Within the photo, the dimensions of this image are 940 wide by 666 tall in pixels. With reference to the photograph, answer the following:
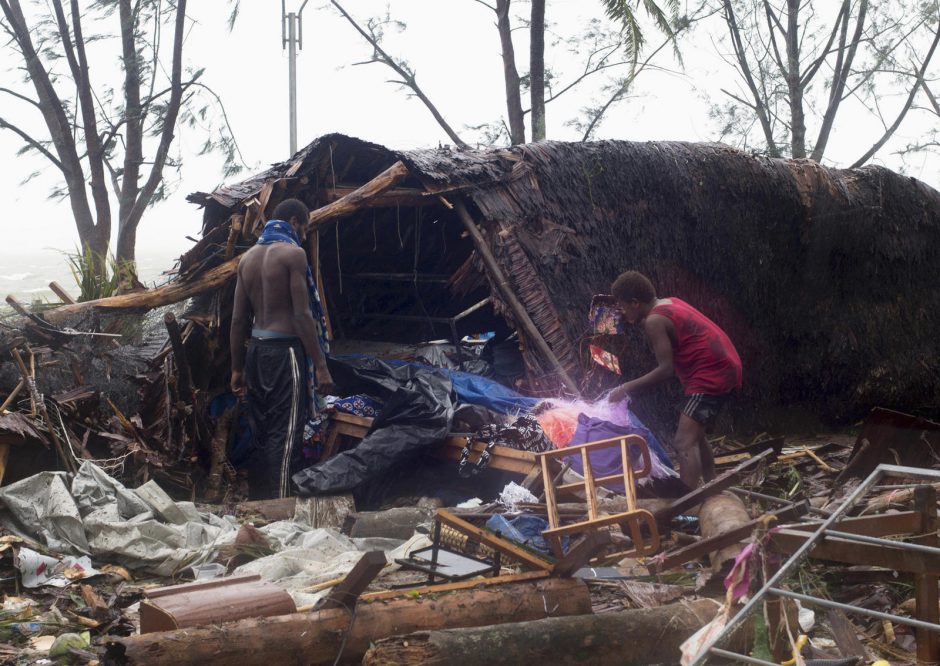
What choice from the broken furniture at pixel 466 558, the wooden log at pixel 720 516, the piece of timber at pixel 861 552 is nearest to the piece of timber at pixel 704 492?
the wooden log at pixel 720 516

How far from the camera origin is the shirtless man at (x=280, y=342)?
6086 millimetres

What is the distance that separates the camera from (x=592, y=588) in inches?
178

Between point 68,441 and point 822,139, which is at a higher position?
point 822,139

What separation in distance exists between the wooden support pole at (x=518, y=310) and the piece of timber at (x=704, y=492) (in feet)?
6.26

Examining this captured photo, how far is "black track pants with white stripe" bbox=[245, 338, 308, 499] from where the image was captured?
618 centimetres

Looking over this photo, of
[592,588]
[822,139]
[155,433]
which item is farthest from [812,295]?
[822,139]

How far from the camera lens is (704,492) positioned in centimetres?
493

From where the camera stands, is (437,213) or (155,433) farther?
(437,213)

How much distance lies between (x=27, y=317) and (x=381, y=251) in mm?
4204

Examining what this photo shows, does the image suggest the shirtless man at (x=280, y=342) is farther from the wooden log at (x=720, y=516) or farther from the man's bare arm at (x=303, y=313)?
the wooden log at (x=720, y=516)

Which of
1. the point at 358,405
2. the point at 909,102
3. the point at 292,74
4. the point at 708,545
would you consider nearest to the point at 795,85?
the point at 909,102

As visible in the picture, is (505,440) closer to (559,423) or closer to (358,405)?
(559,423)

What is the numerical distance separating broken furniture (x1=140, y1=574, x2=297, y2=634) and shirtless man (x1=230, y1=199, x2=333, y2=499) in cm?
268

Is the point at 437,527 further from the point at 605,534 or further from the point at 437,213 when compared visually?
the point at 437,213
